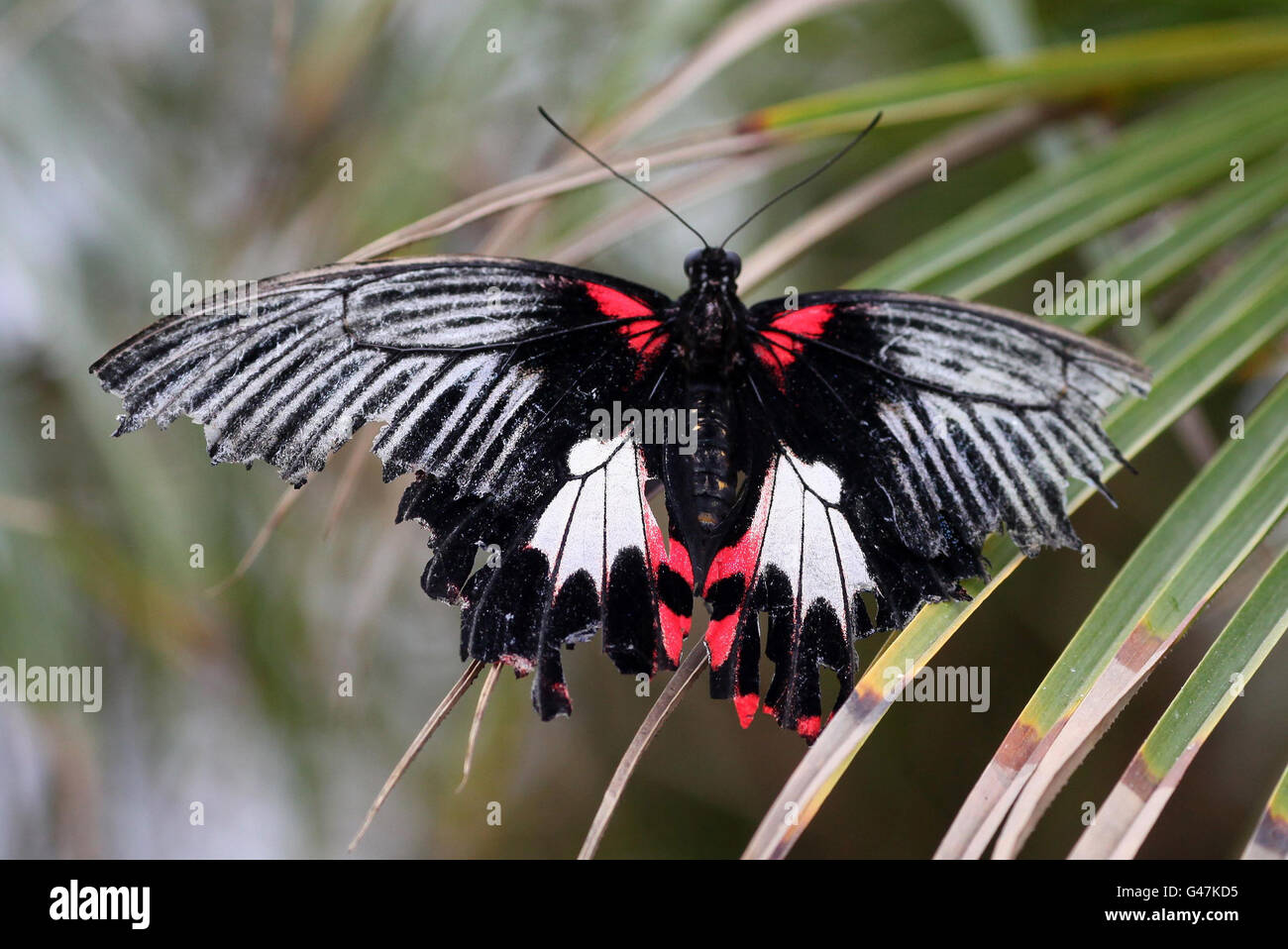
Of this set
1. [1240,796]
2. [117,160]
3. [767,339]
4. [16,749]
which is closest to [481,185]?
[117,160]

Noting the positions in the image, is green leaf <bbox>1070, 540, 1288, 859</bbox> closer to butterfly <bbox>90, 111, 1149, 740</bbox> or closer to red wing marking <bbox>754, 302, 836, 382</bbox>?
butterfly <bbox>90, 111, 1149, 740</bbox>

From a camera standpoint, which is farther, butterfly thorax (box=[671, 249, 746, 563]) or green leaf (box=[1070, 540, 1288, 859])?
butterfly thorax (box=[671, 249, 746, 563])

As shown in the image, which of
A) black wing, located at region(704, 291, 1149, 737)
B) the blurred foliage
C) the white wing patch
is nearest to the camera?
black wing, located at region(704, 291, 1149, 737)

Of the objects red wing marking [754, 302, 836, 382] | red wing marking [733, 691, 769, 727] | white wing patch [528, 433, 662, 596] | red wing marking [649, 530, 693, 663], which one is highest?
red wing marking [754, 302, 836, 382]

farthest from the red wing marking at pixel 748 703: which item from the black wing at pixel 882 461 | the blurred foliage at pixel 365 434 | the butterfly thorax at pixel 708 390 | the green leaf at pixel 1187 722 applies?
the blurred foliage at pixel 365 434

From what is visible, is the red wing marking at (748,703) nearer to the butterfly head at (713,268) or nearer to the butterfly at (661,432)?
the butterfly at (661,432)

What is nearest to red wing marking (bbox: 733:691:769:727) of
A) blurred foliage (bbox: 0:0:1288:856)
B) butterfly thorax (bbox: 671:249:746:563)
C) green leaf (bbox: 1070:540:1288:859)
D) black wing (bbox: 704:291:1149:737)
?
black wing (bbox: 704:291:1149:737)
